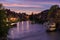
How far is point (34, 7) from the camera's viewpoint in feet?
7.67

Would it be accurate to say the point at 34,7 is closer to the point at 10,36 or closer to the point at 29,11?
the point at 29,11

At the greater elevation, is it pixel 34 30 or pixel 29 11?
pixel 29 11

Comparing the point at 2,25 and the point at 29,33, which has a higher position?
the point at 2,25

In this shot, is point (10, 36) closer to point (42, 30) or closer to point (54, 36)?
point (42, 30)

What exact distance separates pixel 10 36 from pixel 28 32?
30cm

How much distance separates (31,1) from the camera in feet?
7.67

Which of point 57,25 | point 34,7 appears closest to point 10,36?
point 34,7

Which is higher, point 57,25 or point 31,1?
point 31,1

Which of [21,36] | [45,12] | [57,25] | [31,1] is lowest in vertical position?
[21,36]

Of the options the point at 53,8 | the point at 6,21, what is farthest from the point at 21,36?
the point at 53,8

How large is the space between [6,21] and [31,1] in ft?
1.68

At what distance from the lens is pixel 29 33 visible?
2352mm

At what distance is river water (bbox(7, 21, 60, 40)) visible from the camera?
230cm

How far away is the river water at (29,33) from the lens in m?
2.30
